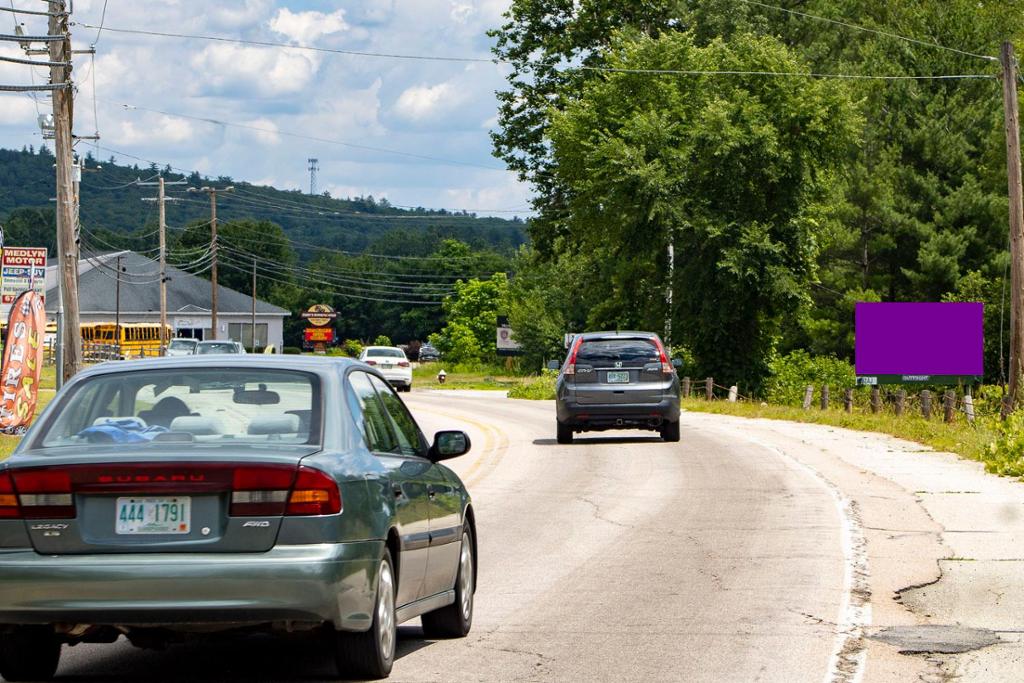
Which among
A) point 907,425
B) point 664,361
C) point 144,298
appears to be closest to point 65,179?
point 664,361

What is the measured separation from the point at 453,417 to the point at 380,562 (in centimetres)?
3212

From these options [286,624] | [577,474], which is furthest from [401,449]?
[577,474]

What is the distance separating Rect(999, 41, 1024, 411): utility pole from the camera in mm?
31703

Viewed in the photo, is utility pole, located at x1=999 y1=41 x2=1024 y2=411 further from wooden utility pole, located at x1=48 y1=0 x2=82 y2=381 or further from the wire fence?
wooden utility pole, located at x1=48 y1=0 x2=82 y2=381

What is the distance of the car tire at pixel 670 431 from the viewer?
87.2 feet

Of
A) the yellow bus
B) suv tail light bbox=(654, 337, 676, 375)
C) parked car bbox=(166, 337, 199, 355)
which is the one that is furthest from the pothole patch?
the yellow bus

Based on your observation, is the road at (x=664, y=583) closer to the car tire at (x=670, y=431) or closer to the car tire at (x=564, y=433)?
the car tire at (x=670, y=431)

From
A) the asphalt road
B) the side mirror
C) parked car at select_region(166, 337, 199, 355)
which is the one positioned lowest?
the asphalt road

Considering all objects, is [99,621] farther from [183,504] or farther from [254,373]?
[254,373]

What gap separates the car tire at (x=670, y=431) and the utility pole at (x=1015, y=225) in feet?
28.2

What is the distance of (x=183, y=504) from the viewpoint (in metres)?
6.83

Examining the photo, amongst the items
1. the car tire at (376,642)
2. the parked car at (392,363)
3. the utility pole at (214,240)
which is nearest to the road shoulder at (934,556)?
the car tire at (376,642)

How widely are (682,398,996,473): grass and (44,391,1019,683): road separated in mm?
3393

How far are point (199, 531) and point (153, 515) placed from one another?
0.21 meters
